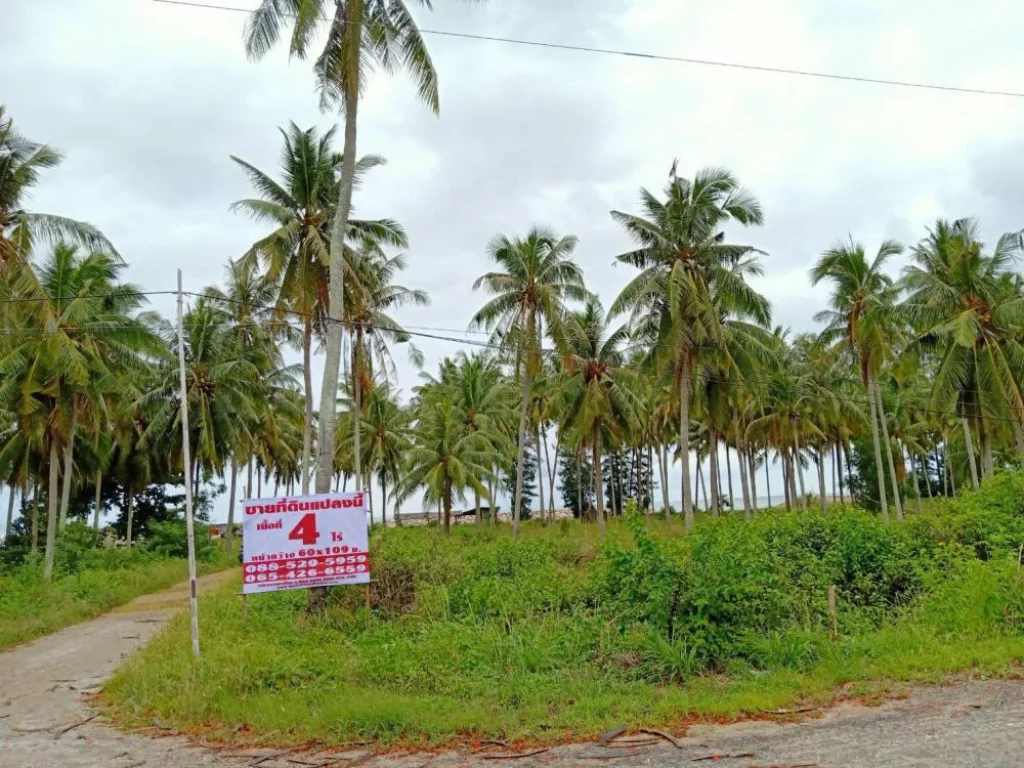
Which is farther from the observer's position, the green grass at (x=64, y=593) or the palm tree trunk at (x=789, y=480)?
the palm tree trunk at (x=789, y=480)

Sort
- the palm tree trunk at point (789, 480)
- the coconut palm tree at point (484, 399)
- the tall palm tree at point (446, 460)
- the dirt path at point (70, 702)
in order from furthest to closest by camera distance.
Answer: the palm tree trunk at point (789, 480) → the coconut palm tree at point (484, 399) → the tall palm tree at point (446, 460) → the dirt path at point (70, 702)

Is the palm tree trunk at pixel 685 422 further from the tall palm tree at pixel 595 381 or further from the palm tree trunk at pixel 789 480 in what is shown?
the palm tree trunk at pixel 789 480

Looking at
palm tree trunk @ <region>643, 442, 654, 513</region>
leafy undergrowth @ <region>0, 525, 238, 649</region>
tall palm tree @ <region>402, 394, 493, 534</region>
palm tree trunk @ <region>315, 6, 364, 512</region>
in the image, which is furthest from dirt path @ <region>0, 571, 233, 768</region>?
palm tree trunk @ <region>643, 442, 654, 513</region>

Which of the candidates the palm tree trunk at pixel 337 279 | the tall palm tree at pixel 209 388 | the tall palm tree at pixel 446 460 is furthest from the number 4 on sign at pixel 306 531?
the tall palm tree at pixel 446 460

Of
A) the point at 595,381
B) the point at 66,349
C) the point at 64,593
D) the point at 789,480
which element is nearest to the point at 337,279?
the point at 66,349

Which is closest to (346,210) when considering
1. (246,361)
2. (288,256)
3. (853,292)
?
(288,256)

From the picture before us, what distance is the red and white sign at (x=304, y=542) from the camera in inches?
402

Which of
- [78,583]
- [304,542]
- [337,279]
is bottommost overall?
[78,583]

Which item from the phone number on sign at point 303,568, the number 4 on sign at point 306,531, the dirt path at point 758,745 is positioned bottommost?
the dirt path at point 758,745

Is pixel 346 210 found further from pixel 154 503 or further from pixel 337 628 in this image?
pixel 154 503

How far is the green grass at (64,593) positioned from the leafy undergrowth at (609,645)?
4774mm

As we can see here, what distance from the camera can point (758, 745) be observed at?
5840 mm

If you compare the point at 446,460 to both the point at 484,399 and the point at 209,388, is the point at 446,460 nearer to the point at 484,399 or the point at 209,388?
the point at 484,399

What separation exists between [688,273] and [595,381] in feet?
22.6
